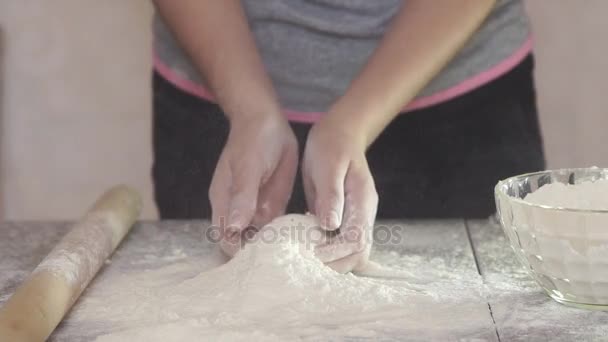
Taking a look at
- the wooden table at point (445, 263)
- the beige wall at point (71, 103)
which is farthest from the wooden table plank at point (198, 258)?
the beige wall at point (71, 103)

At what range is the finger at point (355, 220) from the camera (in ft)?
2.54

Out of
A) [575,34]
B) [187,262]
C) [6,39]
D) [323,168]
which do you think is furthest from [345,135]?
[6,39]

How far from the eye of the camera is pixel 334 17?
1009mm

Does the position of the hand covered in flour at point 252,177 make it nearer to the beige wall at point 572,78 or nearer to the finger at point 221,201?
the finger at point 221,201

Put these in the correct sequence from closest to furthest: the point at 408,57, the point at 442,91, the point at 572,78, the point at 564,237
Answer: the point at 564,237, the point at 408,57, the point at 442,91, the point at 572,78

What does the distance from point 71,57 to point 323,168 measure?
100 cm

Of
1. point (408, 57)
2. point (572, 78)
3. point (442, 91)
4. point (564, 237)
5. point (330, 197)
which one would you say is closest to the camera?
point (564, 237)

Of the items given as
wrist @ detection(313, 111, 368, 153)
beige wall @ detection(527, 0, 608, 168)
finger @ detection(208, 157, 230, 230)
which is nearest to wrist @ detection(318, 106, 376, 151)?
wrist @ detection(313, 111, 368, 153)

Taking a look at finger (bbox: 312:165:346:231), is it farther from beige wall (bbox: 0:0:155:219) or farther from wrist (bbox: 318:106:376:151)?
beige wall (bbox: 0:0:155:219)

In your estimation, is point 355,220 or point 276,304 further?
point 355,220

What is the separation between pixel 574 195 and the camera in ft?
2.39

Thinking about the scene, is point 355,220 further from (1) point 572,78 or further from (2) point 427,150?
(1) point 572,78

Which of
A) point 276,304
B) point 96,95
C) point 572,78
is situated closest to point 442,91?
point 276,304

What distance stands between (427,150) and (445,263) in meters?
0.27
